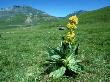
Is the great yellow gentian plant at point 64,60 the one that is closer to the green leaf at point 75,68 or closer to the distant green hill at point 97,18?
the green leaf at point 75,68

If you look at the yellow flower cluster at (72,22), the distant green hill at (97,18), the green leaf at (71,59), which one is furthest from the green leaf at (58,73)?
the distant green hill at (97,18)

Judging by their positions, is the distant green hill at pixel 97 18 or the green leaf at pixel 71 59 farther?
the distant green hill at pixel 97 18

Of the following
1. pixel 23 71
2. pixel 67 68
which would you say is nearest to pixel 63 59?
pixel 67 68

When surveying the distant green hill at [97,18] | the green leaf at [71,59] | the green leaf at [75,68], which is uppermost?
the green leaf at [71,59]

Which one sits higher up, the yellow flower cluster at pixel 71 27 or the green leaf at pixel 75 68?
the yellow flower cluster at pixel 71 27

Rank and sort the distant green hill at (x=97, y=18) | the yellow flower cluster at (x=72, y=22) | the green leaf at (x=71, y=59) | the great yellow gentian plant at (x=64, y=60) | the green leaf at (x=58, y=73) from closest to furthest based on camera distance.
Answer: the yellow flower cluster at (x=72, y=22) < the green leaf at (x=58, y=73) < the great yellow gentian plant at (x=64, y=60) < the green leaf at (x=71, y=59) < the distant green hill at (x=97, y=18)

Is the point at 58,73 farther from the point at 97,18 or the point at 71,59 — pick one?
the point at 97,18

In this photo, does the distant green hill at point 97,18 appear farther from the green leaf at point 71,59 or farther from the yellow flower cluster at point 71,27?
the yellow flower cluster at point 71,27

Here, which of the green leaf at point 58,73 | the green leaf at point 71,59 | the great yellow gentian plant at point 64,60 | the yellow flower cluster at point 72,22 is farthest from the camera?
the green leaf at point 71,59

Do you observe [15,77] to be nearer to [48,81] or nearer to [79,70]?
[48,81]

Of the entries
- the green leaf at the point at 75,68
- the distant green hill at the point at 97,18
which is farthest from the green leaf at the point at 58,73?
the distant green hill at the point at 97,18

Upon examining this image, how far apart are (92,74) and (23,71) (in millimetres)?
4061

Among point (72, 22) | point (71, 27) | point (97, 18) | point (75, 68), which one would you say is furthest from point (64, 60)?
point (97, 18)

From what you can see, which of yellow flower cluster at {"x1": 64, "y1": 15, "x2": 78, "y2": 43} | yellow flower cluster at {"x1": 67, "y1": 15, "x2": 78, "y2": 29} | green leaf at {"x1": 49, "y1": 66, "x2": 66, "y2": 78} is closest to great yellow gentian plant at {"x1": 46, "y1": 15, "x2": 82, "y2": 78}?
green leaf at {"x1": 49, "y1": 66, "x2": 66, "y2": 78}
